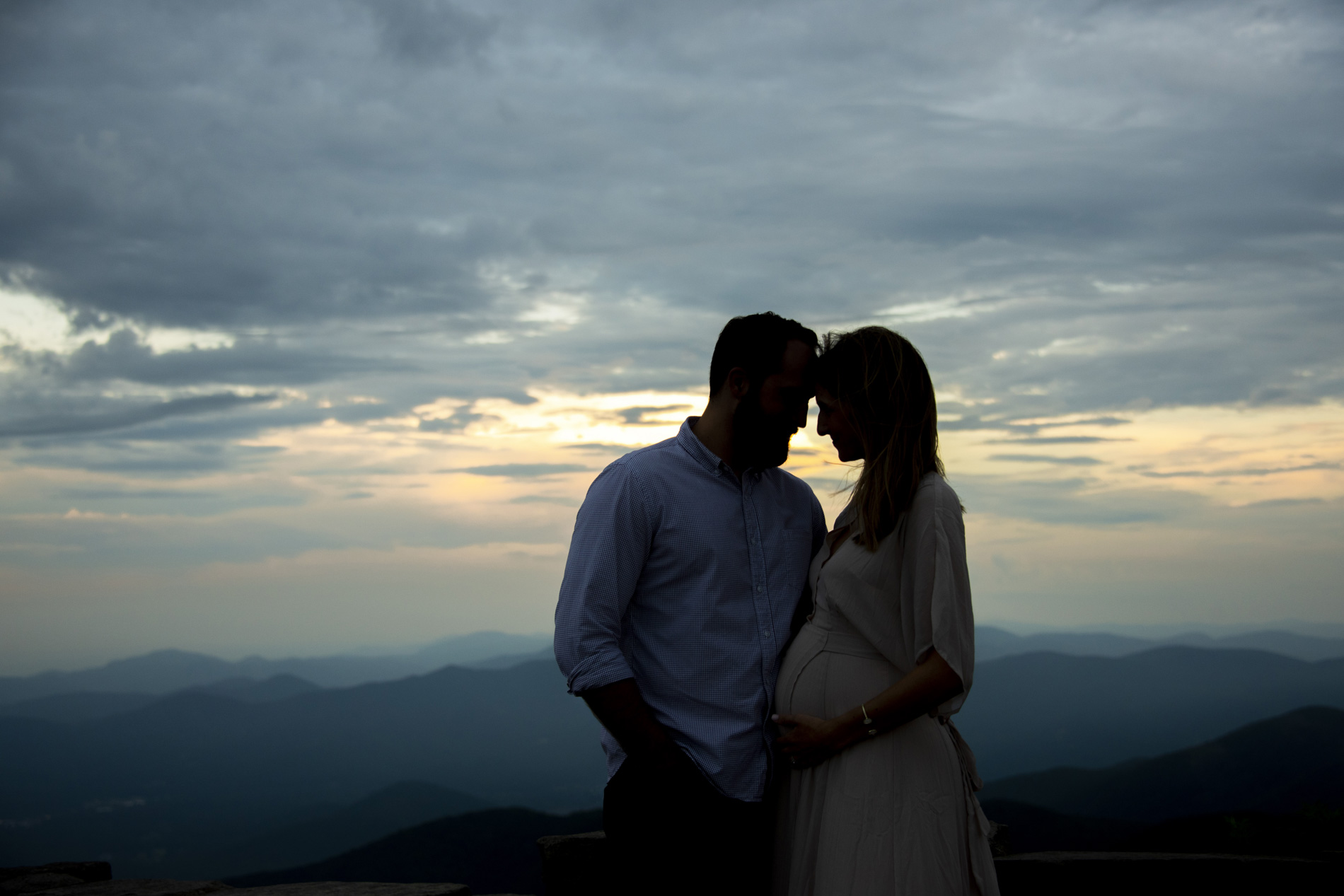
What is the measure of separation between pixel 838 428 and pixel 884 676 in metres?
0.85

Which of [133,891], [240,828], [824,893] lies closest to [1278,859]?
[824,893]

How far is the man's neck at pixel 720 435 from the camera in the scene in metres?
3.19

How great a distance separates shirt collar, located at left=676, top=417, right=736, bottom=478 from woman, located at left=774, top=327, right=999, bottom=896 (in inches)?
15.6

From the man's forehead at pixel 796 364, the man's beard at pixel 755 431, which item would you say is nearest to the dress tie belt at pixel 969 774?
the man's beard at pixel 755 431

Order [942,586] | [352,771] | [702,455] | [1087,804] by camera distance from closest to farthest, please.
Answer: [942,586], [702,455], [1087,804], [352,771]

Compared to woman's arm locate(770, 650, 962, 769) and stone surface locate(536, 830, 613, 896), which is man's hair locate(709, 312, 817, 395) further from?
stone surface locate(536, 830, 613, 896)

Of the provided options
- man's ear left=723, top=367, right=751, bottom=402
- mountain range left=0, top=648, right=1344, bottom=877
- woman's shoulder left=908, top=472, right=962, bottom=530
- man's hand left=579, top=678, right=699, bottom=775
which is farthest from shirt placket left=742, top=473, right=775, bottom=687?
mountain range left=0, top=648, right=1344, bottom=877

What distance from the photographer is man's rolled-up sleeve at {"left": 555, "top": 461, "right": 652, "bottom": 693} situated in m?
2.85

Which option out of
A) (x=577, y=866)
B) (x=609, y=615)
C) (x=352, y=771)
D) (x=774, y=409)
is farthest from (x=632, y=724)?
(x=352, y=771)

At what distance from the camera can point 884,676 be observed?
294 cm

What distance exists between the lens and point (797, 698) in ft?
9.82

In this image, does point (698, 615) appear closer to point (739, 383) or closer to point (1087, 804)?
point (739, 383)

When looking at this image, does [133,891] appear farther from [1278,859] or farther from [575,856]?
[1278,859]

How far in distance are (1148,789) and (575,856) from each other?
101 m
